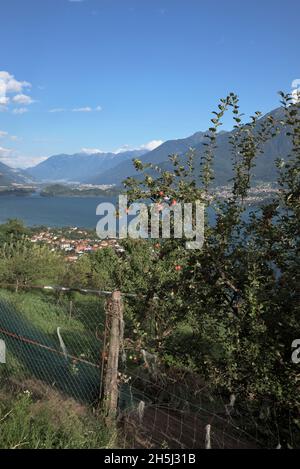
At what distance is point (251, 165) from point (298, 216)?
2.81 feet

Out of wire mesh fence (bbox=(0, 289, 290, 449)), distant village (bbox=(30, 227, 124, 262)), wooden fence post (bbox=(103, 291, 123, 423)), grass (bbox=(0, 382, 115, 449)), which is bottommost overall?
distant village (bbox=(30, 227, 124, 262))

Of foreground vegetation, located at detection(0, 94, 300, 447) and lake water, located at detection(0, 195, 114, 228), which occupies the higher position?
foreground vegetation, located at detection(0, 94, 300, 447)

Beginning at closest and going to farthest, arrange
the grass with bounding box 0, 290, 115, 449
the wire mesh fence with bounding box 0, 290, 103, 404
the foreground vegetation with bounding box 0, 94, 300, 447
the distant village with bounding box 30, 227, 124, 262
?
1. the grass with bounding box 0, 290, 115, 449
2. the foreground vegetation with bounding box 0, 94, 300, 447
3. the wire mesh fence with bounding box 0, 290, 103, 404
4. the distant village with bounding box 30, 227, 124, 262

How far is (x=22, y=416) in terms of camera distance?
140 inches

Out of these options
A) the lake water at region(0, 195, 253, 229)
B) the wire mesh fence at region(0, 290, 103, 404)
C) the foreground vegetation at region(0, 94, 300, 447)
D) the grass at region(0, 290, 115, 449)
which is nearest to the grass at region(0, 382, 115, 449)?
the grass at region(0, 290, 115, 449)

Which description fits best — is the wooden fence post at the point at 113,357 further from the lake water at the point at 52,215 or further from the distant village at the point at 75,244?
the lake water at the point at 52,215

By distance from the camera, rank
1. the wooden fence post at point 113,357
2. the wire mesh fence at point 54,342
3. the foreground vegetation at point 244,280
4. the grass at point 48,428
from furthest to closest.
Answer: the wire mesh fence at point 54,342
the wooden fence post at point 113,357
the foreground vegetation at point 244,280
the grass at point 48,428

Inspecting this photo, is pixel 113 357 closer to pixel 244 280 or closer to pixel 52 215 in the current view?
pixel 244 280

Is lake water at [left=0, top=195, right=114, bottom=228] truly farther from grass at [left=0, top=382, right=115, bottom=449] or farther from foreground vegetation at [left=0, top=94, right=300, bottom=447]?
grass at [left=0, top=382, right=115, bottom=449]

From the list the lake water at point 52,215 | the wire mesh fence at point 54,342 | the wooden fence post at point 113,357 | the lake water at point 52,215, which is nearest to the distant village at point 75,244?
the wire mesh fence at point 54,342

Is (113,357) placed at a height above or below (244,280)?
below

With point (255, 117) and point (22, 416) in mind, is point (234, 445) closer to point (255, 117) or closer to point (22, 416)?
point (22, 416)

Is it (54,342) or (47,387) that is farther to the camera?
(54,342)

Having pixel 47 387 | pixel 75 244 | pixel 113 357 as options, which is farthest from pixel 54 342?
pixel 75 244
